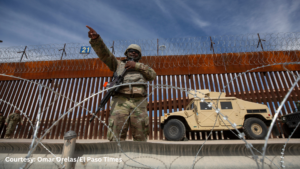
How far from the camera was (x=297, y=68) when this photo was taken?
5.87 metres

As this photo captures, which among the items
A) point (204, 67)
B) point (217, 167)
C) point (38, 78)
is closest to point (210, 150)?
point (217, 167)

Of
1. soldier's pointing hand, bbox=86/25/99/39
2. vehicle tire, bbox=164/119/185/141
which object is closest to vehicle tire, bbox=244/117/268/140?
vehicle tire, bbox=164/119/185/141

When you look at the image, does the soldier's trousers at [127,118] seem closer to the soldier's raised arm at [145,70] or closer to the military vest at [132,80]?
the military vest at [132,80]

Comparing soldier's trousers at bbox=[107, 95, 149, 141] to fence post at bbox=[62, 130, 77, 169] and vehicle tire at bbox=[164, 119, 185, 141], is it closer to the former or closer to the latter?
fence post at bbox=[62, 130, 77, 169]

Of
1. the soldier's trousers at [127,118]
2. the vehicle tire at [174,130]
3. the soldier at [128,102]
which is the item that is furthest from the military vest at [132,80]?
the vehicle tire at [174,130]

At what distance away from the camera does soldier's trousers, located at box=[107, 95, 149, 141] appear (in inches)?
94.0

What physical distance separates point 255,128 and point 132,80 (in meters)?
4.05

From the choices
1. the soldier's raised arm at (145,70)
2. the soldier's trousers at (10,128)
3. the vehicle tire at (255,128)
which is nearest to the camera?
the soldier's raised arm at (145,70)

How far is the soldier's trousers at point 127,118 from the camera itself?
7.84 feet

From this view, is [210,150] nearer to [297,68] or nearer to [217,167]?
[217,167]

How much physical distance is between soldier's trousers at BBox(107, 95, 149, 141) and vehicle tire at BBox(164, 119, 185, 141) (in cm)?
216

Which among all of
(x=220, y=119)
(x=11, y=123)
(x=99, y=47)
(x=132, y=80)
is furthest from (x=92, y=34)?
(x=11, y=123)

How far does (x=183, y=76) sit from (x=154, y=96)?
1375mm

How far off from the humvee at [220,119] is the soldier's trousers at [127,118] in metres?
2.20
